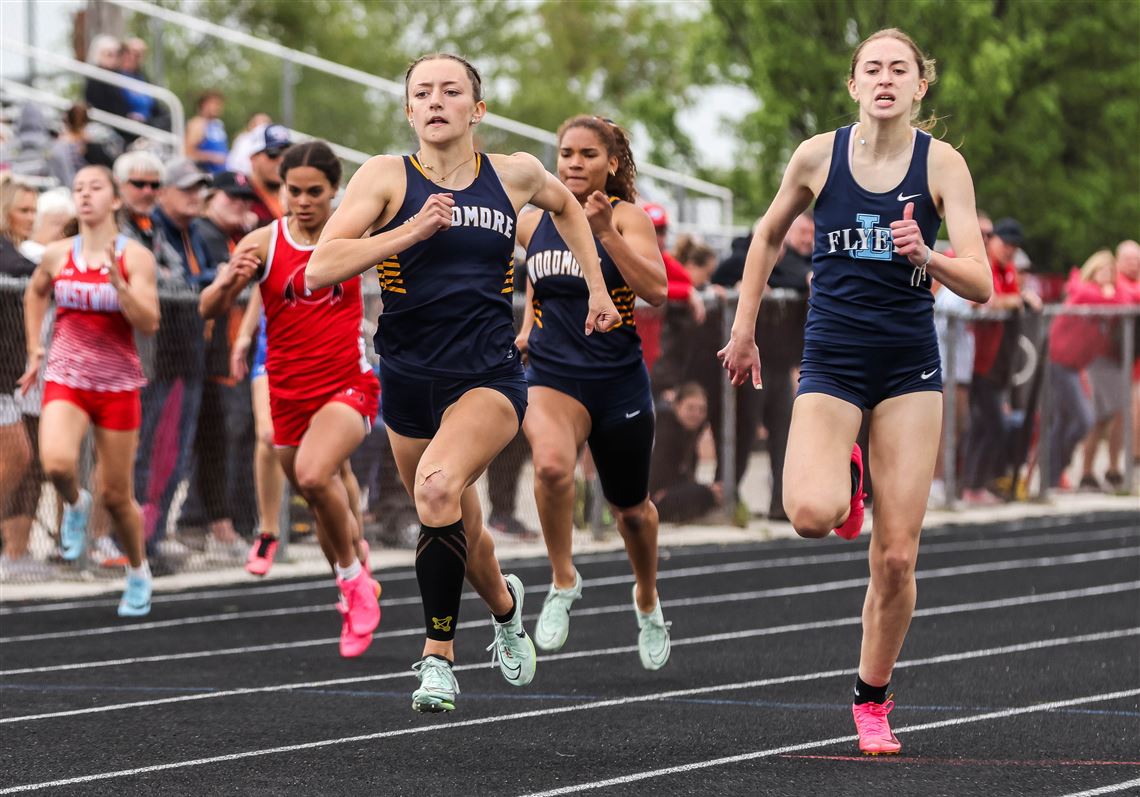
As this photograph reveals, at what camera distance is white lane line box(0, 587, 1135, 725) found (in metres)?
7.49

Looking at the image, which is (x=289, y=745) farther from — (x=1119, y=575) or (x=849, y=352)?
(x=1119, y=575)

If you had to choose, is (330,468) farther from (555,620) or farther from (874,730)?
(874,730)

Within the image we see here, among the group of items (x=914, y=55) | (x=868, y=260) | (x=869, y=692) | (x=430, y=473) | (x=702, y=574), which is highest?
(x=914, y=55)

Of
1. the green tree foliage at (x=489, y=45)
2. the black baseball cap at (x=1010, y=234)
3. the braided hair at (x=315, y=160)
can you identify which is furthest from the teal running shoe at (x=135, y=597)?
the green tree foliage at (x=489, y=45)

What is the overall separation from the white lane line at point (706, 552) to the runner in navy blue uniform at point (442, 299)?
4.44 metres

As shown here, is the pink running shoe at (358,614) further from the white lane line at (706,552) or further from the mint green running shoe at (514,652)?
the white lane line at (706,552)

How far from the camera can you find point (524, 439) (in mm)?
14164

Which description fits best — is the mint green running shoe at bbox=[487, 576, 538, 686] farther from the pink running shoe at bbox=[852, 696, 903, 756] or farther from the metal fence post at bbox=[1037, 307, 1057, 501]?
the metal fence post at bbox=[1037, 307, 1057, 501]

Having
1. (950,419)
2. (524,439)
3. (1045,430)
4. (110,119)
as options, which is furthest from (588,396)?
(110,119)

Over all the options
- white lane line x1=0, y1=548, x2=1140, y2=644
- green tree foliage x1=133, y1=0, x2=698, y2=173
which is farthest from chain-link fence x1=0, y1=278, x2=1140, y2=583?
green tree foliage x1=133, y1=0, x2=698, y2=173

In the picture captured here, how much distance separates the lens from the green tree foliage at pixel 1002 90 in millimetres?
28016

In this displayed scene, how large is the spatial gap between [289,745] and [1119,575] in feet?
25.1

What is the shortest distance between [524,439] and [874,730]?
25.6 feet

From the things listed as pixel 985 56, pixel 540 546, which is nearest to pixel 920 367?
pixel 540 546
